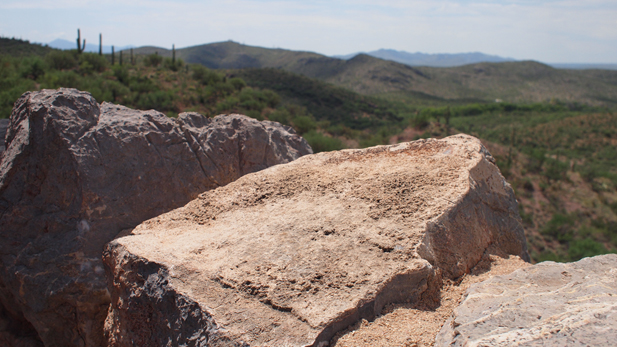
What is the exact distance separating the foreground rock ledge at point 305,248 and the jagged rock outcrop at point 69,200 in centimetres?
58

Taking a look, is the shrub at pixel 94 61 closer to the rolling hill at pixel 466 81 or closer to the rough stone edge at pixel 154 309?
the rough stone edge at pixel 154 309

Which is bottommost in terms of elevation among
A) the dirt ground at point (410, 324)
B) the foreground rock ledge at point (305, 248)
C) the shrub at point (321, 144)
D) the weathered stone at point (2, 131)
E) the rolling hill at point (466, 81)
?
the shrub at point (321, 144)

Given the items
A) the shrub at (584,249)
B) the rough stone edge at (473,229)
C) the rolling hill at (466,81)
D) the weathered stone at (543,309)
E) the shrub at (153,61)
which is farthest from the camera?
the rolling hill at (466,81)

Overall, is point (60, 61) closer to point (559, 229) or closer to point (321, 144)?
point (321, 144)

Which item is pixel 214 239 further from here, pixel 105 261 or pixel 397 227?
pixel 397 227

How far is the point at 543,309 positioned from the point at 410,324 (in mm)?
897

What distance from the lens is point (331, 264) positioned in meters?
3.37

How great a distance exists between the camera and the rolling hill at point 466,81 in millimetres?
69938

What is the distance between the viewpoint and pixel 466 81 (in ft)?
286

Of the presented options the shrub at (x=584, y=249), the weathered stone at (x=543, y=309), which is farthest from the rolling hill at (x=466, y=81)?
the weathered stone at (x=543, y=309)

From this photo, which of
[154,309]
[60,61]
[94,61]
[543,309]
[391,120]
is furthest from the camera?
[391,120]

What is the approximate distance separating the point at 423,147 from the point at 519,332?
3084mm

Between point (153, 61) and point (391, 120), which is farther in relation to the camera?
point (391, 120)

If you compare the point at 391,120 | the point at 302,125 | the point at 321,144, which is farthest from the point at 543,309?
the point at 391,120
